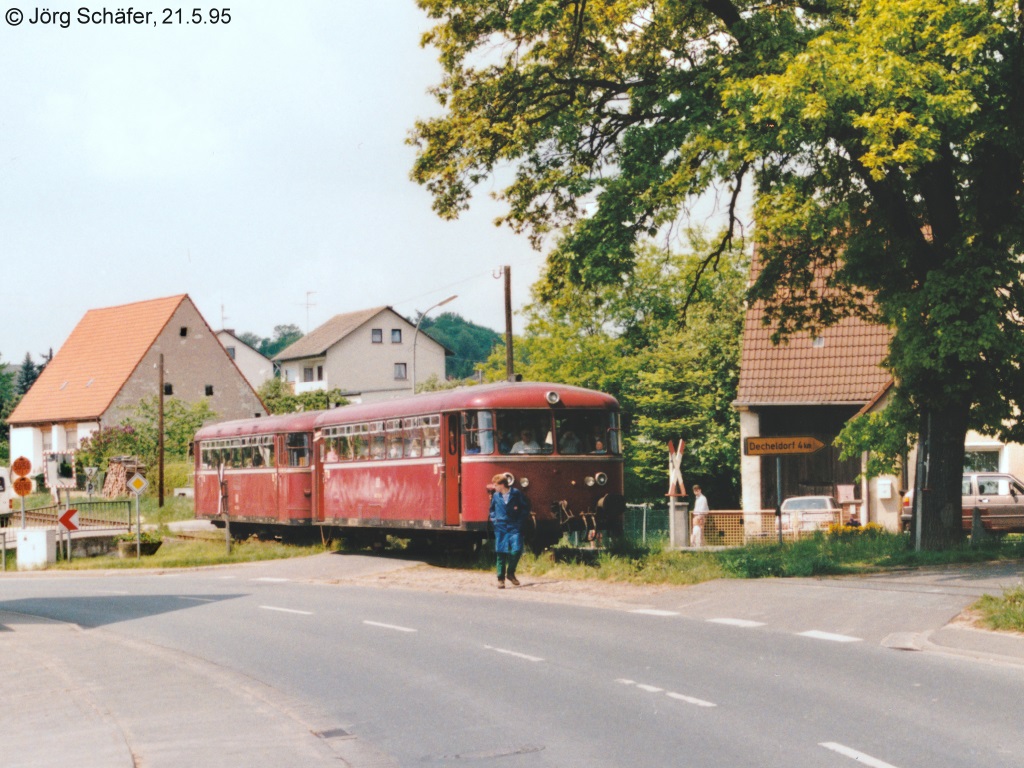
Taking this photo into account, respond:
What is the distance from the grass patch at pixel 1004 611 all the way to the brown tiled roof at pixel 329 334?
86.1 metres

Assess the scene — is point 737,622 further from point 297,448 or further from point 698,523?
point 698,523

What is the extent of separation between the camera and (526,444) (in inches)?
962

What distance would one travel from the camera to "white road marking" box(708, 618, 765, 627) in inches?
609

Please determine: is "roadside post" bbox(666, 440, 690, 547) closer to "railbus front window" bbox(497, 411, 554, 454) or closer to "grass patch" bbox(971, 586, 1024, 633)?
"railbus front window" bbox(497, 411, 554, 454)

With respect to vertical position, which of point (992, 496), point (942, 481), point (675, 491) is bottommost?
point (992, 496)

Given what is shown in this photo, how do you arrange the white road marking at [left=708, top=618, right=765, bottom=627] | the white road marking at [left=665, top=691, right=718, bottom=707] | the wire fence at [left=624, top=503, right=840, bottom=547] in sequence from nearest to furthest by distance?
the white road marking at [left=665, top=691, right=718, bottom=707] → the white road marking at [left=708, top=618, right=765, bottom=627] → the wire fence at [left=624, top=503, right=840, bottom=547]

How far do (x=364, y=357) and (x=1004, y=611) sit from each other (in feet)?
291

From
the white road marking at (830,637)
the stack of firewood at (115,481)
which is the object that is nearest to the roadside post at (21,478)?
the white road marking at (830,637)

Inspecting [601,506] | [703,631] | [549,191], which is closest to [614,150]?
[549,191]

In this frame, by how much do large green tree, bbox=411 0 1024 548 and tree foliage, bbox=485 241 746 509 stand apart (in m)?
27.4

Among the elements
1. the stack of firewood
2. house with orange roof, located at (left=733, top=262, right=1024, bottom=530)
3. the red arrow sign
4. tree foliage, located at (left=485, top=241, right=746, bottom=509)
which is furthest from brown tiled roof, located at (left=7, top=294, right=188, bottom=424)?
house with orange roof, located at (left=733, top=262, right=1024, bottom=530)

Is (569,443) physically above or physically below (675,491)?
above

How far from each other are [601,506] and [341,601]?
594 cm

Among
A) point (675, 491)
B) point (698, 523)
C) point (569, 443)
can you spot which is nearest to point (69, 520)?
point (675, 491)
